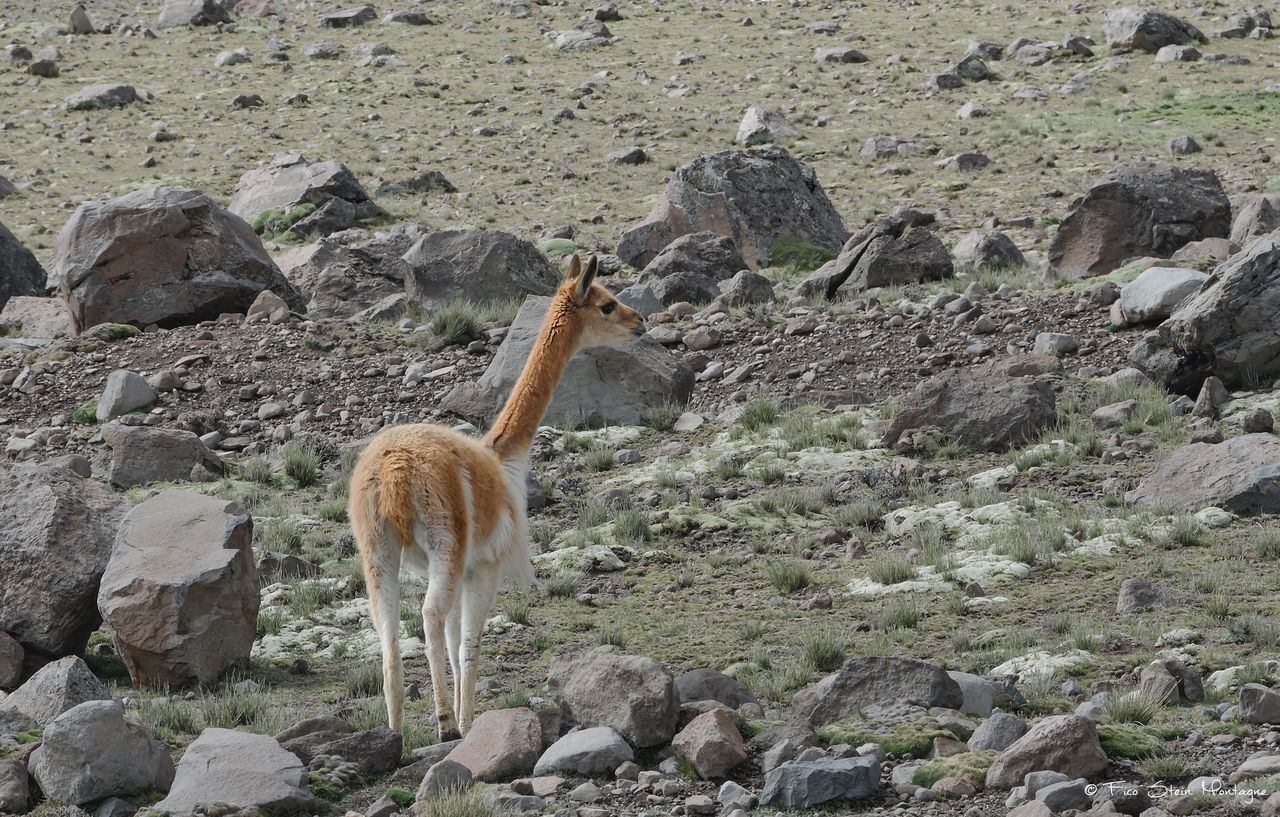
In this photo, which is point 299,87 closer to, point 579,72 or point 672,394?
point 579,72

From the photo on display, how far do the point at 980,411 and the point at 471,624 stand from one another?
6794 millimetres

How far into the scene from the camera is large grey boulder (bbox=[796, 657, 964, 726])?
21.6ft

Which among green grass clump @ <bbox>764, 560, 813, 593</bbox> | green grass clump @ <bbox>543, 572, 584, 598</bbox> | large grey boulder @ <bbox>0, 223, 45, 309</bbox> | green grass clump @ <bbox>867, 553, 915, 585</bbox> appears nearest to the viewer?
green grass clump @ <bbox>867, 553, 915, 585</bbox>

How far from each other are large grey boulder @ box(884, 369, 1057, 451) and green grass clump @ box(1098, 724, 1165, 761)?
648cm

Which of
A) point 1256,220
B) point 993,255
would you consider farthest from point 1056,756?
point 1256,220

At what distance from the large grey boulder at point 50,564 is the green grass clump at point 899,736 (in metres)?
4.67

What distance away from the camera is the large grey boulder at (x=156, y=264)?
1814 cm

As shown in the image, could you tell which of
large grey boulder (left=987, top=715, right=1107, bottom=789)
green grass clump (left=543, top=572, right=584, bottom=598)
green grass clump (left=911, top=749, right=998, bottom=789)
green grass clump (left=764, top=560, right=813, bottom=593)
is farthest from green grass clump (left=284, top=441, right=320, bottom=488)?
large grey boulder (left=987, top=715, right=1107, bottom=789)

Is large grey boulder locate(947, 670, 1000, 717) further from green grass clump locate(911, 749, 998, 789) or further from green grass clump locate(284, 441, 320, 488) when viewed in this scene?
green grass clump locate(284, 441, 320, 488)

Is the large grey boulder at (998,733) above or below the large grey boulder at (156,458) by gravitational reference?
above

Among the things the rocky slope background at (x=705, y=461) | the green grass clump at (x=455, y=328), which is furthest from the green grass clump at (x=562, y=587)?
the green grass clump at (x=455, y=328)

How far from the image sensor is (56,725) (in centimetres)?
586

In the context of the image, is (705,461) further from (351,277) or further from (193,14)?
(193,14)

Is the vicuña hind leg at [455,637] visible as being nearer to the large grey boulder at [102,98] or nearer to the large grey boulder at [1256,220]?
the large grey boulder at [1256,220]
